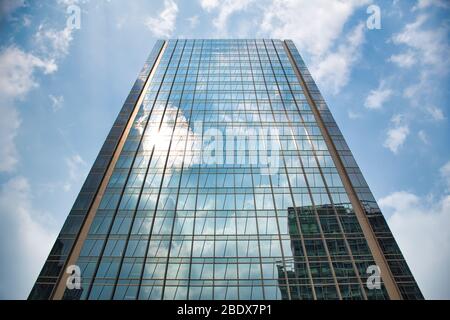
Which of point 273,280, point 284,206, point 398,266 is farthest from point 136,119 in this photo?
point 398,266

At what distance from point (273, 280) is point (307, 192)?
12310 mm

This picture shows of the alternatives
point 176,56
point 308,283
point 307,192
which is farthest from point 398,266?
point 176,56

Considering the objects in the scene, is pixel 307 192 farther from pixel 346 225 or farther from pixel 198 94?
pixel 198 94

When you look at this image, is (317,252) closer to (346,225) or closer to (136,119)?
(346,225)

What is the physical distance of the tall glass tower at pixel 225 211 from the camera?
29609 mm

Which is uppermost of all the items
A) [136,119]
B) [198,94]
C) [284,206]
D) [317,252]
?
[198,94]

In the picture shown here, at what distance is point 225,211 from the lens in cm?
3606

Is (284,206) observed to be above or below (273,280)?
above

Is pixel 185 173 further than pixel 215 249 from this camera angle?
Yes

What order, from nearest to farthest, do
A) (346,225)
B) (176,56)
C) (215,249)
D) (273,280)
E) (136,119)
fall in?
1. (273,280)
2. (215,249)
3. (346,225)
4. (136,119)
5. (176,56)

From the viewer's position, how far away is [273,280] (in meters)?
30.0

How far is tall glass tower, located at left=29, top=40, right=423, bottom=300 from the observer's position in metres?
29.6

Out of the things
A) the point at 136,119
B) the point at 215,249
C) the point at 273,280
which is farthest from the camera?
the point at 136,119
